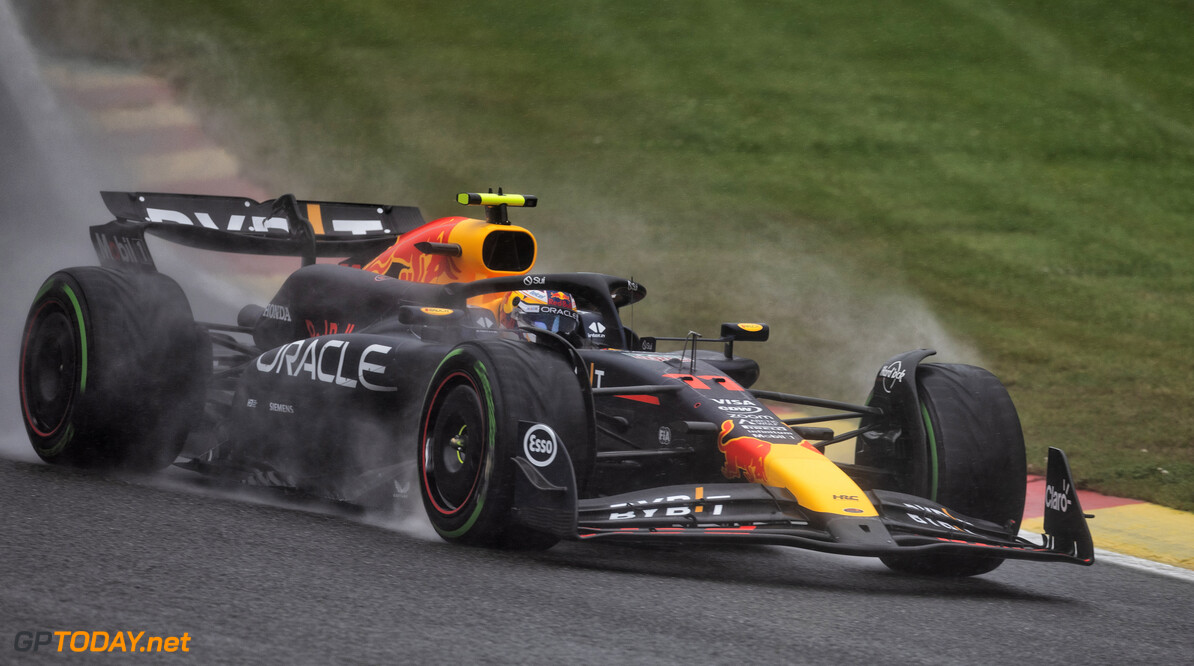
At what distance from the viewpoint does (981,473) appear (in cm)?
527

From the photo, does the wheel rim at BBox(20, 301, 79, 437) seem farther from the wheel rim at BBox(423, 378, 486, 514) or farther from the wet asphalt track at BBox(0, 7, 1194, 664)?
the wheel rim at BBox(423, 378, 486, 514)

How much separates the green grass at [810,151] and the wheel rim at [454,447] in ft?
Answer: 15.7

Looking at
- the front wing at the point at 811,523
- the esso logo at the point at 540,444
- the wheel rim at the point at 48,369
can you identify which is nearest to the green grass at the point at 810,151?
the front wing at the point at 811,523

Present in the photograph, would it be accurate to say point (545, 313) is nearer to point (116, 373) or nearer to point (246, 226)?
point (116, 373)

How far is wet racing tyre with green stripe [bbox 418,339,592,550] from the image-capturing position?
464cm

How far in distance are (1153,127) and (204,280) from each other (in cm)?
1402

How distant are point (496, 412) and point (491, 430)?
2.8 inches

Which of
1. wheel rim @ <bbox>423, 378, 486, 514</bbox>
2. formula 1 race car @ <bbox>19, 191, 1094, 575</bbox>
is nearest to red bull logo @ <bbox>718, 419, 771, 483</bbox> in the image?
formula 1 race car @ <bbox>19, 191, 1094, 575</bbox>

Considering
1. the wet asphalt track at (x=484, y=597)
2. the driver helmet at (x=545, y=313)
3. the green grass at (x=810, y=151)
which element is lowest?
the wet asphalt track at (x=484, y=597)

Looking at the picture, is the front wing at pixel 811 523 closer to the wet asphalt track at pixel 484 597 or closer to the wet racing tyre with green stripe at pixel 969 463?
the wet asphalt track at pixel 484 597

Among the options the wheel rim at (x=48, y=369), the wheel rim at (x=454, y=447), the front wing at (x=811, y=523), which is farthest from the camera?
the wheel rim at (x=48, y=369)

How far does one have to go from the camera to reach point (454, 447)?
4.97 m

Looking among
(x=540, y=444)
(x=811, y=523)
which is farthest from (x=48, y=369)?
(x=811, y=523)

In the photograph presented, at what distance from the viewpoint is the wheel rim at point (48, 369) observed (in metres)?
6.41
